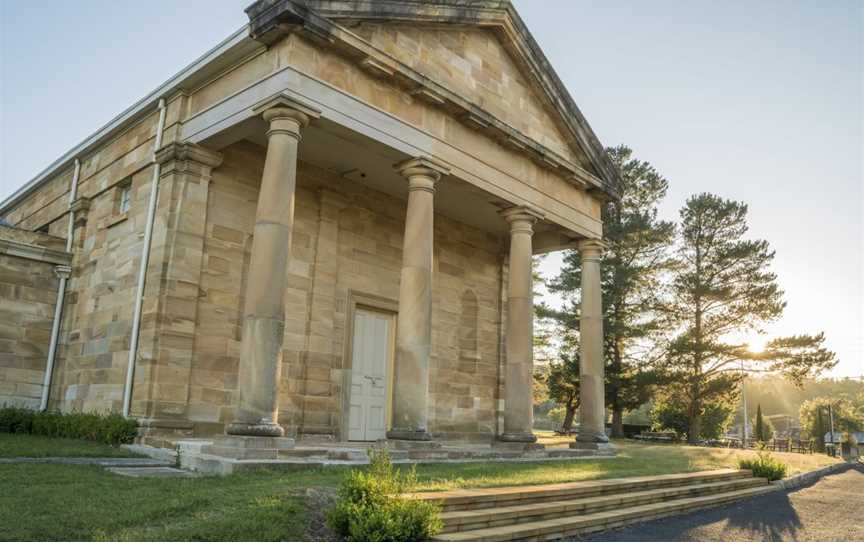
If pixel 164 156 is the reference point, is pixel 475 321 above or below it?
below

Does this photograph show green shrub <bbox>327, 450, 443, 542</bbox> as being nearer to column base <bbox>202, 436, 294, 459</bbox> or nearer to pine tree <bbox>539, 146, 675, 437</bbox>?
column base <bbox>202, 436, 294, 459</bbox>

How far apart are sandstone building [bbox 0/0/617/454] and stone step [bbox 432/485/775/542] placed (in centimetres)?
436

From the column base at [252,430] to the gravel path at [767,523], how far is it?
4892mm

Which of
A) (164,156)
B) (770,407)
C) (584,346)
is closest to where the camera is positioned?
(164,156)

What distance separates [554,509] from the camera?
815 centimetres

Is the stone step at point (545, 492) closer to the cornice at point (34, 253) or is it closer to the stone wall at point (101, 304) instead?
the stone wall at point (101, 304)

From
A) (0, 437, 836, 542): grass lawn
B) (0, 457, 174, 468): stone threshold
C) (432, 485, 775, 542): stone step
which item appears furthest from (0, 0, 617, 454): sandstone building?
(432, 485, 775, 542): stone step

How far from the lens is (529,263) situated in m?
15.8

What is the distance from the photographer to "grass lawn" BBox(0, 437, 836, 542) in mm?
5637

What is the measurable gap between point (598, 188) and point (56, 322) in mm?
14731

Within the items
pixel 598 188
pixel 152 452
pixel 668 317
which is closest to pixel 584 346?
pixel 598 188

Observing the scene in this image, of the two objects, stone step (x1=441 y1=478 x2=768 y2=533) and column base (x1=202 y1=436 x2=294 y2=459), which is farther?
column base (x1=202 y1=436 x2=294 y2=459)

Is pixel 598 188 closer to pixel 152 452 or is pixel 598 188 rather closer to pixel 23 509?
pixel 152 452

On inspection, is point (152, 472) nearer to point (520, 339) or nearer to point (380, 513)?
point (380, 513)
